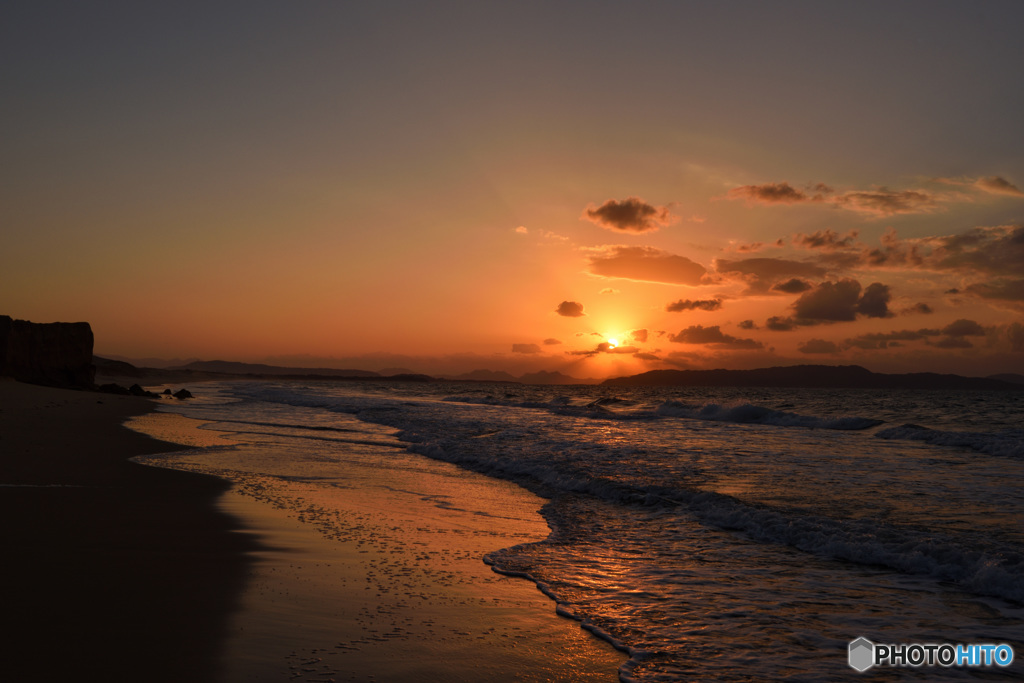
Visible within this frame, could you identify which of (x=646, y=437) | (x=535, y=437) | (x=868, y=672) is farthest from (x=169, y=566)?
(x=646, y=437)

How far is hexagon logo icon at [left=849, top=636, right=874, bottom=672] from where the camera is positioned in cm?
564

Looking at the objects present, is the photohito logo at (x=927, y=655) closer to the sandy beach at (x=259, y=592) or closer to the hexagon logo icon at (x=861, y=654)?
the hexagon logo icon at (x=861, y=654)

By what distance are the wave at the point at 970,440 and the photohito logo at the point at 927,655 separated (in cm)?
1982

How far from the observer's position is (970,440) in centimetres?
2525

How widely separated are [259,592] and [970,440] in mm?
28896

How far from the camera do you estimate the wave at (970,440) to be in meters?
22.1

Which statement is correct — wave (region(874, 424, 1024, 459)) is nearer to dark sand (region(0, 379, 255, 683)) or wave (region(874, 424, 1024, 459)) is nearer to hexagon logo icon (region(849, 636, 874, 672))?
hexagon logo icon (region(849, 636, 874, 672))

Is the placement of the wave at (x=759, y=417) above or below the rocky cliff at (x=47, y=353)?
below

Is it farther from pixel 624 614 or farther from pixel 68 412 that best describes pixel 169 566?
pixel 68 412

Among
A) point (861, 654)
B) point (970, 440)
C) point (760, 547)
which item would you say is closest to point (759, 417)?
point (970, 440)

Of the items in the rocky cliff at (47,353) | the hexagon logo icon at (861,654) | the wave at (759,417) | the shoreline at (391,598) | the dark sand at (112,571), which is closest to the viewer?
the dark sand at (112,571)

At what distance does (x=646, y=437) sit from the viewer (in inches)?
1055

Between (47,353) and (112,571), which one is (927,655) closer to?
(112,571)

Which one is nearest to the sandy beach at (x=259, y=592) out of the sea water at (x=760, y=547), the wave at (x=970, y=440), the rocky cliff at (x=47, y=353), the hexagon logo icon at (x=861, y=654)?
the sea water at (x=760, y=547)
